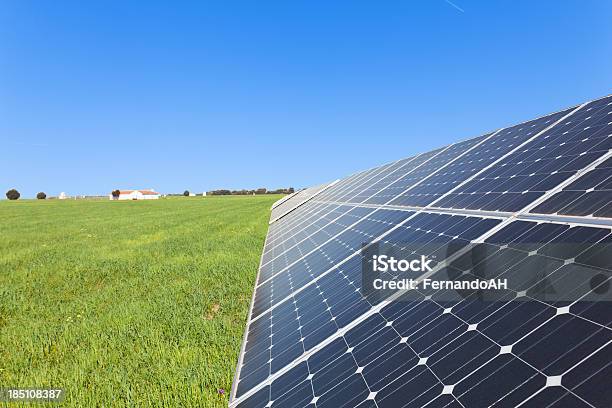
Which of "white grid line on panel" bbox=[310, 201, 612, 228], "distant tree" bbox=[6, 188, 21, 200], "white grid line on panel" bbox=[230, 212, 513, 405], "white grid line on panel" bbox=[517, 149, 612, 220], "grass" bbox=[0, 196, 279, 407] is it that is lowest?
"grass" bbox=[0, 196, 279, 407]

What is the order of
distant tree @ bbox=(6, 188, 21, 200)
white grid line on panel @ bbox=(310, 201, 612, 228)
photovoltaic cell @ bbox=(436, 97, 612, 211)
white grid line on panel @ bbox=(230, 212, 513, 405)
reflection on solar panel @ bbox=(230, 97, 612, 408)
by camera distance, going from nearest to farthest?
reflection on solar panel @ bbox=(230, 97, 612, 408), white grid line on panel @ bbox=(310, 201, 612, 228), white grid line on panel @ bbox=(230, 212, 513, 405), photovoltaic cell @ bbox=(436, 97, 612, 211), distant tree @ bbox=(6, 188, 21, 200)

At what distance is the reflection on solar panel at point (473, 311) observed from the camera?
2.43m

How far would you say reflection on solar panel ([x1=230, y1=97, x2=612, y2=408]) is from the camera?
7.98 feet

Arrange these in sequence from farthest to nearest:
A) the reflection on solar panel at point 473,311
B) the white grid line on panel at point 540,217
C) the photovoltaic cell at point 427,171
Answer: the photovoltaic cell at point 427,171, the white grid line on panel at point 540,217, the reflection on solar panel at point 473,311

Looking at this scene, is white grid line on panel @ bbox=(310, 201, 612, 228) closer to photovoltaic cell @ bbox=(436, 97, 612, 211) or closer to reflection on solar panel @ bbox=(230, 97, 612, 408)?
reflection on solar panel @ bbox=(230, 97, 612, 408)

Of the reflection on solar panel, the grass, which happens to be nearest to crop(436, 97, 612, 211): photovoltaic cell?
the reflection on solar panel

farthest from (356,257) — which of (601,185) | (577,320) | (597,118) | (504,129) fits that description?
(504,129)

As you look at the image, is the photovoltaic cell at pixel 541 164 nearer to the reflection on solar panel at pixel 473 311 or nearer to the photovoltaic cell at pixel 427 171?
the reflection on solar panel at pixel 473 311

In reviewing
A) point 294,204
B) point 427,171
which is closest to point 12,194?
point 294,204

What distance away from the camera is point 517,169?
291 inches

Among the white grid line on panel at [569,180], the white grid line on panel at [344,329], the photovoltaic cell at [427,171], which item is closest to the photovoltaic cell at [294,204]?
the photovoltaic cell at [427,171]

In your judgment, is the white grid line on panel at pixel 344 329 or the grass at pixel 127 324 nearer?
the white grid line on panel at pixel 344 329

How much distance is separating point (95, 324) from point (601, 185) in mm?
9973

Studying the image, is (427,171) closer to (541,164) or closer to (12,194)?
(541,164)
